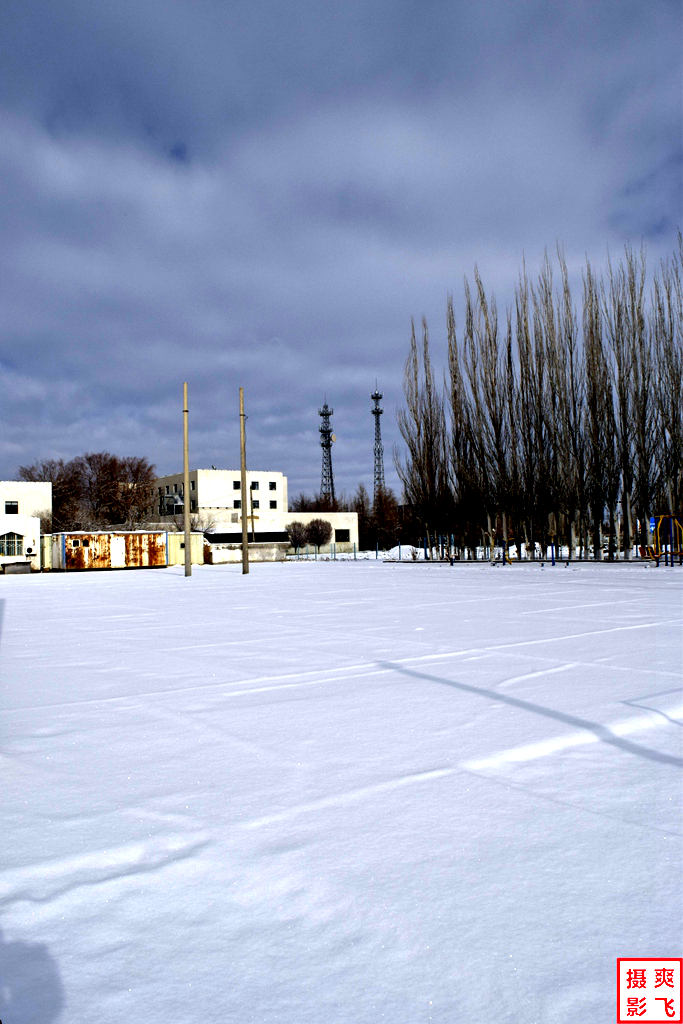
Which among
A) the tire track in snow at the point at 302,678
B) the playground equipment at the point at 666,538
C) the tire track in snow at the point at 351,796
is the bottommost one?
the tire track in snow at the point at 302,678

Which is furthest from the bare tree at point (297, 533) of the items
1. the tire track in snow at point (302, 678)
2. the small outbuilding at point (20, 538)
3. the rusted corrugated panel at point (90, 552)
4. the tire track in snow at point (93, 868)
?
the tire track in snow at point (93, 868)

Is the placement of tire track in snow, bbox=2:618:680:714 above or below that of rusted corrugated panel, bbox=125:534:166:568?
below

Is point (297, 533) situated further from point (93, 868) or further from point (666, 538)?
point (93, 868)

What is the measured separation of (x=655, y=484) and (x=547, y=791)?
26.0 metres

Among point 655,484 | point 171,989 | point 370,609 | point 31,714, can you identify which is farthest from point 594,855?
point 655,484

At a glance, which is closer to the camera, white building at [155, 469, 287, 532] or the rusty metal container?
the rusty metal container

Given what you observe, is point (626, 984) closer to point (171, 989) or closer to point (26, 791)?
point (171, 989)

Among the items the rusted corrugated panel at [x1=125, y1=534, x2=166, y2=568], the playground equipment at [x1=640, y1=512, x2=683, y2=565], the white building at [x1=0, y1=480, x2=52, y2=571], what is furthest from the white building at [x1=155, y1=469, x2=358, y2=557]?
the playground equipment at [x1=640, y1=512, x2=683, y2=565]

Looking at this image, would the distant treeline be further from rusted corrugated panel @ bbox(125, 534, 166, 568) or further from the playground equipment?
the playground equipment

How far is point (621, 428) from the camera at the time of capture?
27797 mm

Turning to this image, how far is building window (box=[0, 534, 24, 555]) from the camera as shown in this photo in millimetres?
51094

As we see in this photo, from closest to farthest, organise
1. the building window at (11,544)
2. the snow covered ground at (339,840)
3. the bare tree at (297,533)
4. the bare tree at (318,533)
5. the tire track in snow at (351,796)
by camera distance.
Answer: the snow covered ground at (339,840)
the tire track in snow at (351,796)
the building window at (11,544)
the bare tree at (297,533)
the bare tree at (318,533)

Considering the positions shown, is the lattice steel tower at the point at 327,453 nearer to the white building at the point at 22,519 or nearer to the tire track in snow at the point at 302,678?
the white building at the point at 22,519

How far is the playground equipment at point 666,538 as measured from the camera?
2284cm
